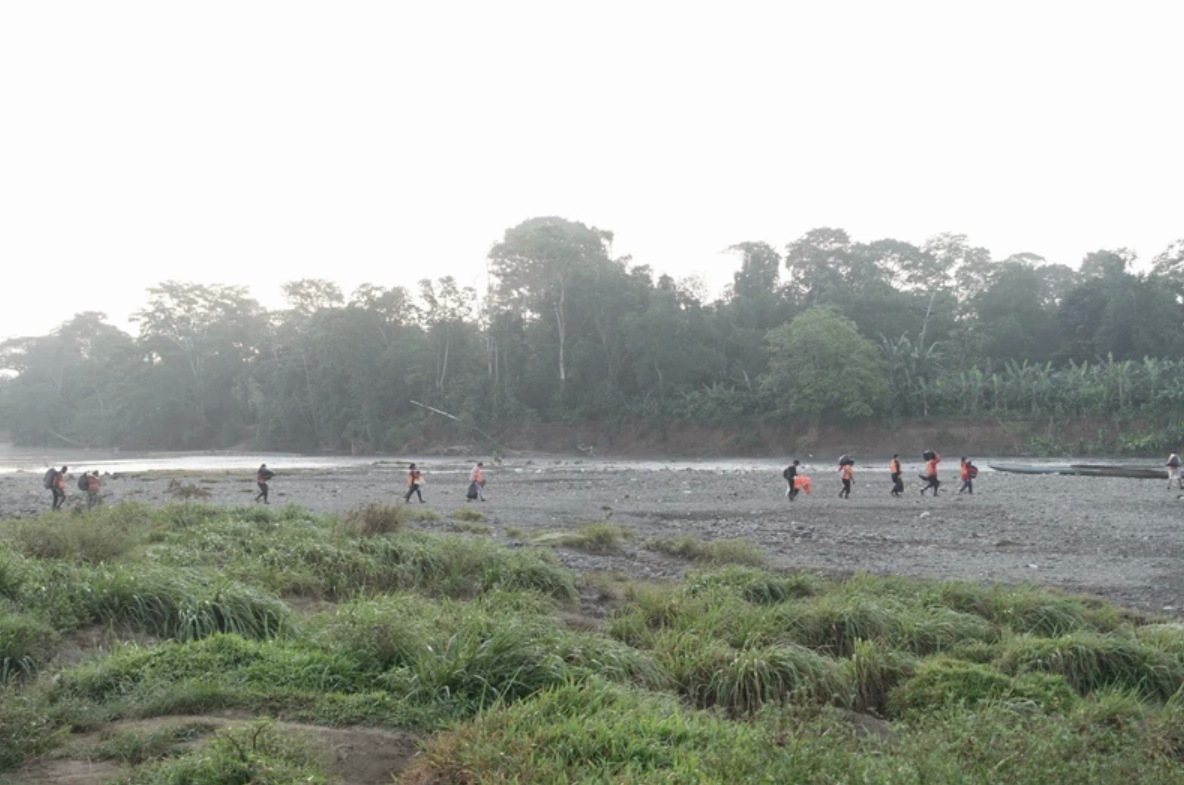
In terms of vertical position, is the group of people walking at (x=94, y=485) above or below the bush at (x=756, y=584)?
above

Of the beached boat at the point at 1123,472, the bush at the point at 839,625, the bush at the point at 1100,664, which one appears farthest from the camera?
the beached boat at the point at 1123,472

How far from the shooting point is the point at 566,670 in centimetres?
652

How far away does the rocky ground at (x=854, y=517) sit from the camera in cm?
1410

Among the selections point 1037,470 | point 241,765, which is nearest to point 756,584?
point 241,765

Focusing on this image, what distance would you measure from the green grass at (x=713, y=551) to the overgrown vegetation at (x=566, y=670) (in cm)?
243

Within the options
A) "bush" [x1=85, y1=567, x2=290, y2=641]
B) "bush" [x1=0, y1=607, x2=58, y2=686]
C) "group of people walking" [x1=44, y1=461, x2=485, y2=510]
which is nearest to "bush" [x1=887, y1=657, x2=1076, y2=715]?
"bush" [x1=85, y1=567, x2=290, y2=641]

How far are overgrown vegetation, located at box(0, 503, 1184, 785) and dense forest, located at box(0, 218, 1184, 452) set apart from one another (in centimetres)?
4745

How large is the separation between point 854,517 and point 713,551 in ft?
27.6

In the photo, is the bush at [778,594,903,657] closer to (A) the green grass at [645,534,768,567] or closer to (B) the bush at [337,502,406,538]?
(A) the green grass at [645,534,768,567]

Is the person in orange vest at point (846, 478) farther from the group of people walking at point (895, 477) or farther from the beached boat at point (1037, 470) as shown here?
the beached boat at point (1037, 470)

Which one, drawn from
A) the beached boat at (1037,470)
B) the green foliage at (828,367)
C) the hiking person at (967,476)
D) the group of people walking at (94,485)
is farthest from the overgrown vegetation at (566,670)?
the green foliage at (828,367)

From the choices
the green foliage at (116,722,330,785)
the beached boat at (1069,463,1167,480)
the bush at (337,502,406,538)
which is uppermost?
the bush at (337,502,406,538)

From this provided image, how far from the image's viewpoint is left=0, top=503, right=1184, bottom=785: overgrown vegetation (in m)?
4.99

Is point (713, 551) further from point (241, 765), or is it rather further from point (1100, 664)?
point (241, 765)
